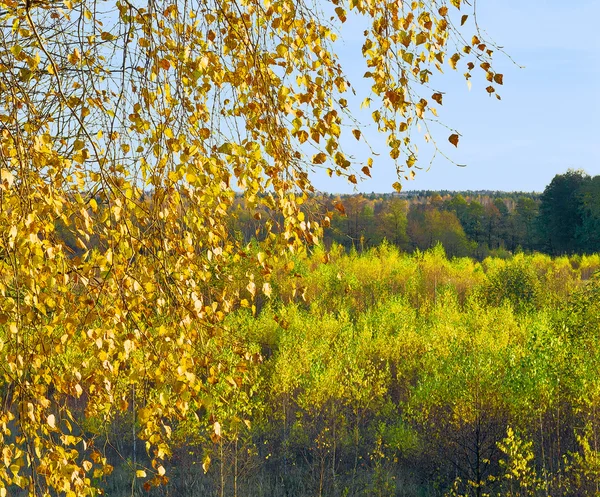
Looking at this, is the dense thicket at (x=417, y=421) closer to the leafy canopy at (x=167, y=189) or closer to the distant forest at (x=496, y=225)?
the leafy canopy at (x=167, y=189)

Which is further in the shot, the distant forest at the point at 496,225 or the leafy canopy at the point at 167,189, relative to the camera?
the distant forest at the point at 496,225

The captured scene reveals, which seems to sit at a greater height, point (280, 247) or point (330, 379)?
point (280, 247)

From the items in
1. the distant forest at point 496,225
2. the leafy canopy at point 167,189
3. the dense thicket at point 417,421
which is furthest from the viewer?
the distant forest at point 496,225

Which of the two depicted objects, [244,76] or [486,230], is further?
[486,230]

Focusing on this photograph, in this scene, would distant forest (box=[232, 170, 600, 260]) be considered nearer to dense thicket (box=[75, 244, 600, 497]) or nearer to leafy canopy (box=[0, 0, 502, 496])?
dense thicket (box=[75, 244, 600, 497])

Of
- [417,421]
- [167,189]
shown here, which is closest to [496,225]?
[417,421]

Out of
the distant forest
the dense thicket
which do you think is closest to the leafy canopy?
the dense thicket

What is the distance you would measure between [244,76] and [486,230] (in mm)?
56462

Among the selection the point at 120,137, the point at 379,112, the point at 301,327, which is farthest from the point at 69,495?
the point at 301,327

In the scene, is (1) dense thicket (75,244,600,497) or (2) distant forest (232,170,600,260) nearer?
(1) dense thicket (75,244,600,497)

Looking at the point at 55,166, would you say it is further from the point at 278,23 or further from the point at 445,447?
the point at 445,447

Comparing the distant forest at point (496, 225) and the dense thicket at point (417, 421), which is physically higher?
the distant forest at point (496, 225)

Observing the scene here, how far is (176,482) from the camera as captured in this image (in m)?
11.5

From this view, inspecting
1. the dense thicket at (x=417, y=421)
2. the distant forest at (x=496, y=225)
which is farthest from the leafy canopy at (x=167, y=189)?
the distant forest at (x=496, y=225)
